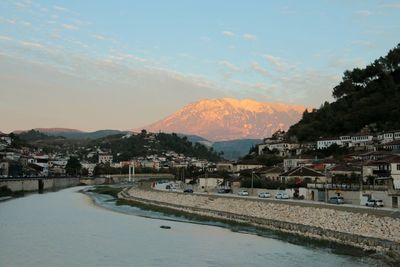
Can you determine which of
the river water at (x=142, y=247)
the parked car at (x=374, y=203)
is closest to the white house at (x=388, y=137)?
the parked car at (x=374, y=203)

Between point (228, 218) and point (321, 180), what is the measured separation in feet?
66.1

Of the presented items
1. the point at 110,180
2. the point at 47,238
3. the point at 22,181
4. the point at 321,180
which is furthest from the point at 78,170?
the point at 47,238

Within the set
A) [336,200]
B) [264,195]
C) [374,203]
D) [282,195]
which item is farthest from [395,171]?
[374,203]

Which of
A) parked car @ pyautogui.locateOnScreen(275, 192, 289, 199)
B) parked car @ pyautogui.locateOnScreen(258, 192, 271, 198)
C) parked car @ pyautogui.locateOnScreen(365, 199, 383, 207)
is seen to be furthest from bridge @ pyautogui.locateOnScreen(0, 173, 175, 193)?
parked car @ pyautogui.locateOnScreen(365, 199, 383, 207)

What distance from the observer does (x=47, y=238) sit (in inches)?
1405

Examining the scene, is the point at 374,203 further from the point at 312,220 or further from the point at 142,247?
the point at 142,247

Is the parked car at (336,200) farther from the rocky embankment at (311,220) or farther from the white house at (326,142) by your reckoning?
the white house at (326,142)

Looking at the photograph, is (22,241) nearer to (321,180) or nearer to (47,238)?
(47,238)

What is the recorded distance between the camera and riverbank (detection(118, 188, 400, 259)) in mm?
28295

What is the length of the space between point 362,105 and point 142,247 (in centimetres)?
8557

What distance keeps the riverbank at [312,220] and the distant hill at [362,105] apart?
5572 centimetres

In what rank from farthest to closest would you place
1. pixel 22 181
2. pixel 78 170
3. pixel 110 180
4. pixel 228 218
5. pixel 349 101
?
pixel 78 170 < pixel 110 180 < pixel 349 101 < pixel 22 181 < pixel 228 218

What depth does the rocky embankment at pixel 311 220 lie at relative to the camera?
28.5m

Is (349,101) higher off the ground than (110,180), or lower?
higher
